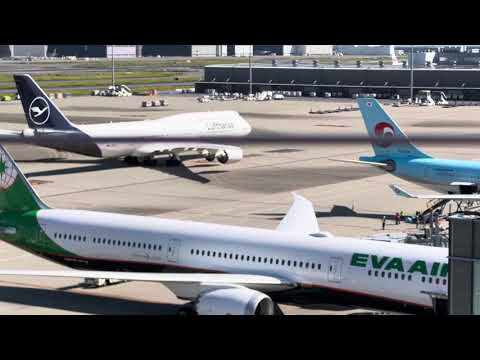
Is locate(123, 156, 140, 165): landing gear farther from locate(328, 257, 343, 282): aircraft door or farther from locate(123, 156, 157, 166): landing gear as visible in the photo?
locate(328, 257, 343, 282): aircraft door

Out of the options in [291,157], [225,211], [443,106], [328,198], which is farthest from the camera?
[443,106]

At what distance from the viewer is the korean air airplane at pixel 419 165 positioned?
160 ft

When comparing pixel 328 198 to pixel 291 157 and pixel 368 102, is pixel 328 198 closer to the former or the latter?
pixel 368 102

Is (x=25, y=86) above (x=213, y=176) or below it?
above

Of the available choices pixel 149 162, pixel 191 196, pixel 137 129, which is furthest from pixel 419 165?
pixel 149 162

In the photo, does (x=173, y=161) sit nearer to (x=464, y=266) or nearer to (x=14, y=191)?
(x=14, y=191)

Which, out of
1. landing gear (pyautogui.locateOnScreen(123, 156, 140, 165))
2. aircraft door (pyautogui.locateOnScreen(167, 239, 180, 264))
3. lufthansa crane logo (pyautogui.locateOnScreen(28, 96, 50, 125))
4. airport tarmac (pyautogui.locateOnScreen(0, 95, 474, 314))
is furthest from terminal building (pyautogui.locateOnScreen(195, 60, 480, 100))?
aircraft door (pyautogui.locateOnScreen(167, 239, 180, 264))

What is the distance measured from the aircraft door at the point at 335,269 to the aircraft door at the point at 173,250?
568 centimetres

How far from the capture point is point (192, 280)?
30.7 m

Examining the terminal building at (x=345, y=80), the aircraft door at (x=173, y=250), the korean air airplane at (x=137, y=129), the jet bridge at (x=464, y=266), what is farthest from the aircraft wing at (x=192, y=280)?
the terminal building at (x=345, y=80)
